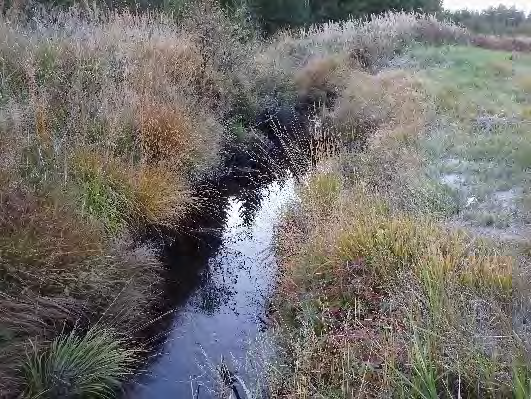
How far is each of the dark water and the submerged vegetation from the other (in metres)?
0.25

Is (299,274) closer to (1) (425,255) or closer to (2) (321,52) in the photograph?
(1) (425,255)

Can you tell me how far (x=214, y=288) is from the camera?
5109mm

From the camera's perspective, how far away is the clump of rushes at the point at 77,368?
3.18m

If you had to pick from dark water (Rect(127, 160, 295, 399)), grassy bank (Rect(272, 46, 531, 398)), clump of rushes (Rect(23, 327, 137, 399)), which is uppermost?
grassy bank (Rect(272, 46, 531, 398))

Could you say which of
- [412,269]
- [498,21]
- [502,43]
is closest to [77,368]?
[412,269]

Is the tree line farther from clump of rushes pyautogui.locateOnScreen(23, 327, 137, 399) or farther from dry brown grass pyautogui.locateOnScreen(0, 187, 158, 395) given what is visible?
clump of rushes pyautogui.locateOnScreen(23, 327, 137, 399)

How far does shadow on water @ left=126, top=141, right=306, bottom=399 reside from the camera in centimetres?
391

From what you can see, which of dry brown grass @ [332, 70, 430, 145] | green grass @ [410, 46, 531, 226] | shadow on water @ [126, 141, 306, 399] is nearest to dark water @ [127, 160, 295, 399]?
shadow on water @ [126, 141, 306, 399]

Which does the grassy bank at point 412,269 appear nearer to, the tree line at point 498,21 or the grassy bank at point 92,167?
the grassy bank at point 92,167

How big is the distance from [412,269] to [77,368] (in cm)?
220

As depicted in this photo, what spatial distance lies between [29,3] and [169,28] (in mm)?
2137

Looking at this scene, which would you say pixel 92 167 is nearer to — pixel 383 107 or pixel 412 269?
pixel 412 269

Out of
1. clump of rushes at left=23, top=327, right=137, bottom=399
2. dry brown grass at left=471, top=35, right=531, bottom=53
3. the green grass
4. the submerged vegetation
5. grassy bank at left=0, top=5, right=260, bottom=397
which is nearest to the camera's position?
the submerged vegetation

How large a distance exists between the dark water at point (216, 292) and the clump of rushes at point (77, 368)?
12.5 inches
